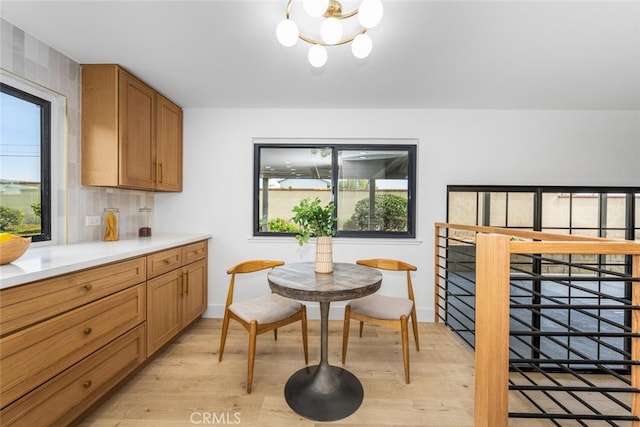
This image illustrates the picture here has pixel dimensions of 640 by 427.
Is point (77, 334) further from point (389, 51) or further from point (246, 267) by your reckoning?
point (389, 51)

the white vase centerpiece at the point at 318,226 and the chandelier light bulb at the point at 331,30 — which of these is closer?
the chandelier light bulb at the point at 331,30

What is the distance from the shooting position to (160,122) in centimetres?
263

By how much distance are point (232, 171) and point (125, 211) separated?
1.10m

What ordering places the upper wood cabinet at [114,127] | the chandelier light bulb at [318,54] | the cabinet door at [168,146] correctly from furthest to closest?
the cabinet door at [168,146] → the upper wood cabinet at [114,127] → the chandelier light bulb at [318,54]

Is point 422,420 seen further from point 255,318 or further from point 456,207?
point 456,207

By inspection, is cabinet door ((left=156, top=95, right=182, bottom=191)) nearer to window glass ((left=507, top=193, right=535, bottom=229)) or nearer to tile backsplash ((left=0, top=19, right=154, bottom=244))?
tile backsplash ((left=0, top=19, right=154, bottom=244))

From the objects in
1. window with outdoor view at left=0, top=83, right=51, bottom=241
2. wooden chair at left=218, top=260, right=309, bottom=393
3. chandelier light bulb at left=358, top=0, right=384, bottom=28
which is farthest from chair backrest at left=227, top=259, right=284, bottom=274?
chandelier light bulb at left=358, top=0, right=384, bottom=28

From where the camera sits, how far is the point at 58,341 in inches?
52.8

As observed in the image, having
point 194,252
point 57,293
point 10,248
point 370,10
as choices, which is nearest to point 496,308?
point 370,10

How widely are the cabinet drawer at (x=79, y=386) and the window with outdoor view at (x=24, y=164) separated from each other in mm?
995

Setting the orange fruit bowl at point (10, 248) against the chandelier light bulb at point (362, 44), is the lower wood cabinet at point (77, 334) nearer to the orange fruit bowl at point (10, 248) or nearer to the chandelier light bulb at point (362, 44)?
the orange fruit bowl at point (10, 248)

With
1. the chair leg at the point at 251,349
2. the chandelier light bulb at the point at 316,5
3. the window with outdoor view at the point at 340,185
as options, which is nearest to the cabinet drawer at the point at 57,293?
the chair leg at the point at 251,349

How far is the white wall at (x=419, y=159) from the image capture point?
2.94 meters

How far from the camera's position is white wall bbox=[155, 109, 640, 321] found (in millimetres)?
2936
